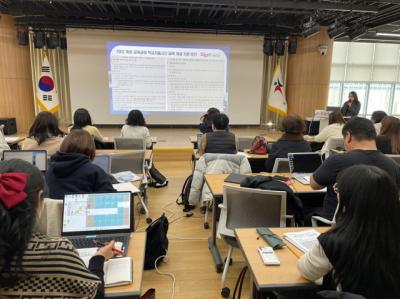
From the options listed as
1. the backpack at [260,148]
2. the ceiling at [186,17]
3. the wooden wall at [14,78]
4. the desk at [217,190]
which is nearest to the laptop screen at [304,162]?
the desk at [217,190]

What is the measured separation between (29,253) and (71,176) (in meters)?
1.05

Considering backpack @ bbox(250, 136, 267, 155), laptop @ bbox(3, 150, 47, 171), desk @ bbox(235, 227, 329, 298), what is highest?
laptop @ bbox(3, 150, 47, 171)

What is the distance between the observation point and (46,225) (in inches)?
61.3

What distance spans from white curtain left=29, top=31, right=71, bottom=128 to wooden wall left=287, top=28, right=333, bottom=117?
549 cm

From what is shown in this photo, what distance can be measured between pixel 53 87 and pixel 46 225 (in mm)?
5869

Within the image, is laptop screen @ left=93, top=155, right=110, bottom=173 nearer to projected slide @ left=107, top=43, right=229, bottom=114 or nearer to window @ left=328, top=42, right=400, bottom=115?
projected slide @ left=107, top=43, right=229, bottom=114

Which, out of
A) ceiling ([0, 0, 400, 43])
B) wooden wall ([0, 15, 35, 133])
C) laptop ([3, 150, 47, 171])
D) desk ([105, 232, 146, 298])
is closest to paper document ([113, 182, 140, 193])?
laptop ([3, 150, 47, 171])

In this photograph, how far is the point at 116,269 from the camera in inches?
50.8

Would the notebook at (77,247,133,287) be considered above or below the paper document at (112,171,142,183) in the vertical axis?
above

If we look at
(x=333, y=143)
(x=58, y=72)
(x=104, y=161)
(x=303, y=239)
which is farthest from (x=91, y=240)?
(x=58, y=72)

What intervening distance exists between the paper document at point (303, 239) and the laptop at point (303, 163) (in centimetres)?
119

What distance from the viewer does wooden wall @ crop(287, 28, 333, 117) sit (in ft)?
23.4

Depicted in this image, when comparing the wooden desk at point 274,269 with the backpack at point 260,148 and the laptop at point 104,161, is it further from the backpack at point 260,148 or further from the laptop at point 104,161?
the backpack at point 260,148

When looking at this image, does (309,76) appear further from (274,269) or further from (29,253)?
(29,253)
